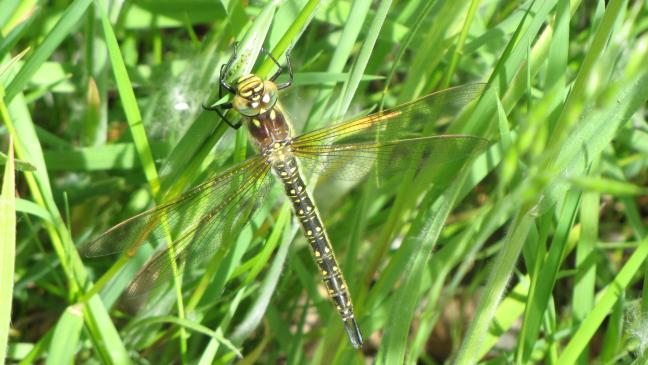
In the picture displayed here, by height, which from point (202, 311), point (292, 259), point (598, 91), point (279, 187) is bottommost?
point (598, 91)

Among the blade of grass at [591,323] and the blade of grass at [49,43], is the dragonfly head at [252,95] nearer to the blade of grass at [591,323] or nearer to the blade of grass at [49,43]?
the blade of grass at [49,43]

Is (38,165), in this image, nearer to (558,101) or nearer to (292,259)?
(292,259)

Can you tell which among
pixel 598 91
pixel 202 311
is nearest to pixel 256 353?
pixel 202 311

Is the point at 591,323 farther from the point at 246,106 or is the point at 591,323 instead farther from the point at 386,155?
the point at 246,106

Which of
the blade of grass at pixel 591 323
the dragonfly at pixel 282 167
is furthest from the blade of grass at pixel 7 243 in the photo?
the blade of grass at pixel 591 323

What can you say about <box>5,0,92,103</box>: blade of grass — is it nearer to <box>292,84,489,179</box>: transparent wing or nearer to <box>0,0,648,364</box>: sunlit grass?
<box>0,0,648,364</box>: sunlit grass

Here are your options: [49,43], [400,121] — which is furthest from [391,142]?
[49,43]

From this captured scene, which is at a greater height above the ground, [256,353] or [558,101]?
[558,101]
